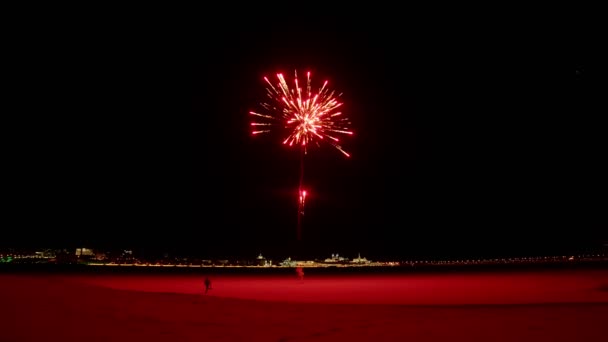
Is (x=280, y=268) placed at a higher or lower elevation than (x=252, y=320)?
higher

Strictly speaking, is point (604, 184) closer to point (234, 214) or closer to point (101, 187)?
point (234, 214)

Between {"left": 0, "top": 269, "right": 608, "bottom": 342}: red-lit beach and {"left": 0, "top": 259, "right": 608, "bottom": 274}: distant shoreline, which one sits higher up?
{"left": 0, "top": 259, "right": 608, "bottom": 274}: distant shoreline

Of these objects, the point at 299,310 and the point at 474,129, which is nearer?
the point at 299,310

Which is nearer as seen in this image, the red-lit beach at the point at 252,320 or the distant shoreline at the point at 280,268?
the red-lit beach at the point at 252,320

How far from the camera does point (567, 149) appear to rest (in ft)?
176

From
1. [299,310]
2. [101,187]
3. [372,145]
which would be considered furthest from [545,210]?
[299,310]

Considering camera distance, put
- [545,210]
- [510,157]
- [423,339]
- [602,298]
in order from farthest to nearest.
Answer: [545,210] < [510,157] < [602,298] < [423,339]

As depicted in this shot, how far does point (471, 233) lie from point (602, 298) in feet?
164

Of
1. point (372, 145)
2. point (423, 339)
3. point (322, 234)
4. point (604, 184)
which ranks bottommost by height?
point (423, 339)

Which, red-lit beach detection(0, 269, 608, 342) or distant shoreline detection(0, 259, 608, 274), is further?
distant shoreline detection(0, 259, 608, 274)

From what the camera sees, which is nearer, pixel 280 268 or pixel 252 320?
pixel 252 320

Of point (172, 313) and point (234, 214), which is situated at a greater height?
point (234, 214)

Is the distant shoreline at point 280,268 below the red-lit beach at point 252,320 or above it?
above

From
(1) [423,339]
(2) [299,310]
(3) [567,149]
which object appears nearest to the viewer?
(1) [423,339]
